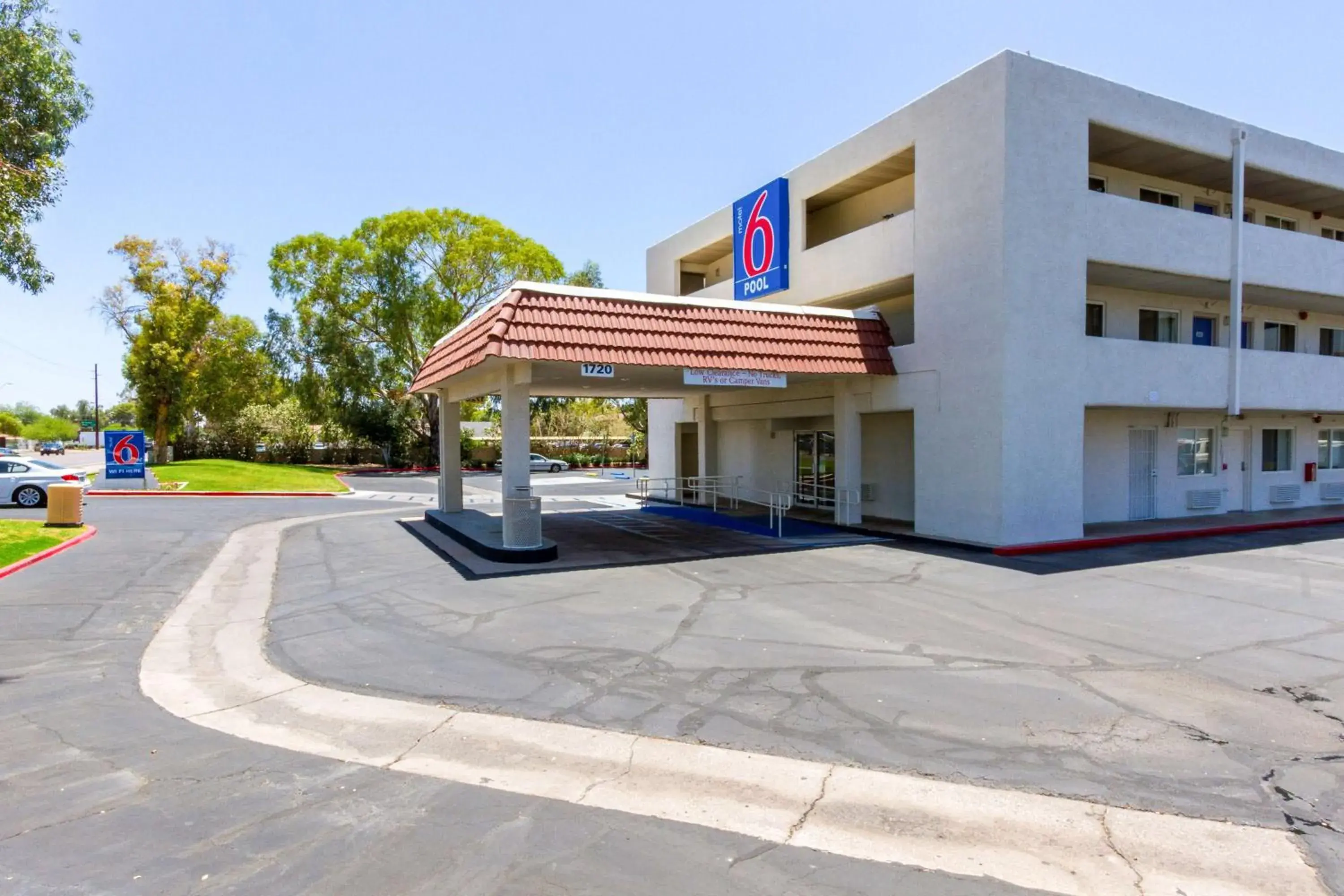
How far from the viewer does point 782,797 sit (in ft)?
15.0

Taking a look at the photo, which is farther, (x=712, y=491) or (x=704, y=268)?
(x=704, y=268)

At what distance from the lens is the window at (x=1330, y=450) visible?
21203 millimetres

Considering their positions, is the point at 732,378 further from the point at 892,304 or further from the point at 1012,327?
the point at 892,304

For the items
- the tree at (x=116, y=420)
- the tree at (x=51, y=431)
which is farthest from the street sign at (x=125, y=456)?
the tree at (x=51, y=431)

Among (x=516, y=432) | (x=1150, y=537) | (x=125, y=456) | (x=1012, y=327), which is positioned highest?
(x=1012, y=327)

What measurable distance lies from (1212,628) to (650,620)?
6.62m

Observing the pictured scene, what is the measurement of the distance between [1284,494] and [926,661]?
19.3 m

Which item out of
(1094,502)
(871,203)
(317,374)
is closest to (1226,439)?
(1094,502)

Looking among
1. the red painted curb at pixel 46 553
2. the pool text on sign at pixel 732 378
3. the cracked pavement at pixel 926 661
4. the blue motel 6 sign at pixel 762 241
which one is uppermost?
the blue motel 6 sign at pixel 762 241

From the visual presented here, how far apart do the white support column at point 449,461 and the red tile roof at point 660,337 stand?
185cm

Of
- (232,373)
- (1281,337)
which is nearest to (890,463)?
(1281,337)

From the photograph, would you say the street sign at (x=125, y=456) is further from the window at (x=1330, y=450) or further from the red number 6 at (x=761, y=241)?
the window at (x=1330, y=450)

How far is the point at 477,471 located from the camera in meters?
47.5

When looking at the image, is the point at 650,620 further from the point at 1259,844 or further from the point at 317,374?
the point at 317,374
